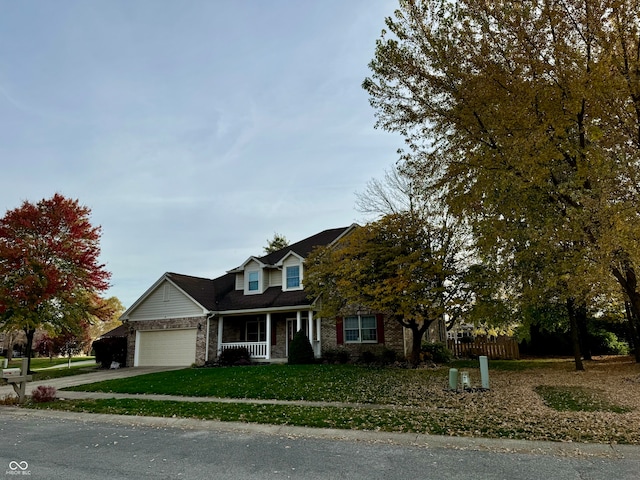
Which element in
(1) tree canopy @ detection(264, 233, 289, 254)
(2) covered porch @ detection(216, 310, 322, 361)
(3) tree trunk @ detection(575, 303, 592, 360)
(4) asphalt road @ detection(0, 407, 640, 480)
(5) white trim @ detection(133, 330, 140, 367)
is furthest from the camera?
(1) tree canopy @ detection(264, 233, 289, 254)

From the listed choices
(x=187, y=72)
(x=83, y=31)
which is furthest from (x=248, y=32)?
(x=83, y=31)

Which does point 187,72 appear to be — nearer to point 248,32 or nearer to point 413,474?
point 248,32

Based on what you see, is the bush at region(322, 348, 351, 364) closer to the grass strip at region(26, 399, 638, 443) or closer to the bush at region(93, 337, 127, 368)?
the grass strip at region(26, 399, 638, 443)

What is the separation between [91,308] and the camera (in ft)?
74.0

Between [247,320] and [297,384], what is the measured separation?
11768 mm

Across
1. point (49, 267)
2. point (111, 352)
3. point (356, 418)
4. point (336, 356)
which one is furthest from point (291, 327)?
point (356, 418)

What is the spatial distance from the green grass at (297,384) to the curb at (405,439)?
2833 mm

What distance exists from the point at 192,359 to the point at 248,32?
16617mm

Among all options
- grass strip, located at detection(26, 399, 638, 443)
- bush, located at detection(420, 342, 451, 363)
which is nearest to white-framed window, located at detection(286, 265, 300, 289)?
bush, located at detection(420, 342, 451, 363)

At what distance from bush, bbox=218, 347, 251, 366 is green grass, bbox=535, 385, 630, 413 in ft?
45.0

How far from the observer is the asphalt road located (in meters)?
5.25

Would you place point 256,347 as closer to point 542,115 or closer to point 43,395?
point 43,395

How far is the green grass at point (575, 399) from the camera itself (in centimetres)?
882

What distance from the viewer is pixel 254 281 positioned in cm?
2430
